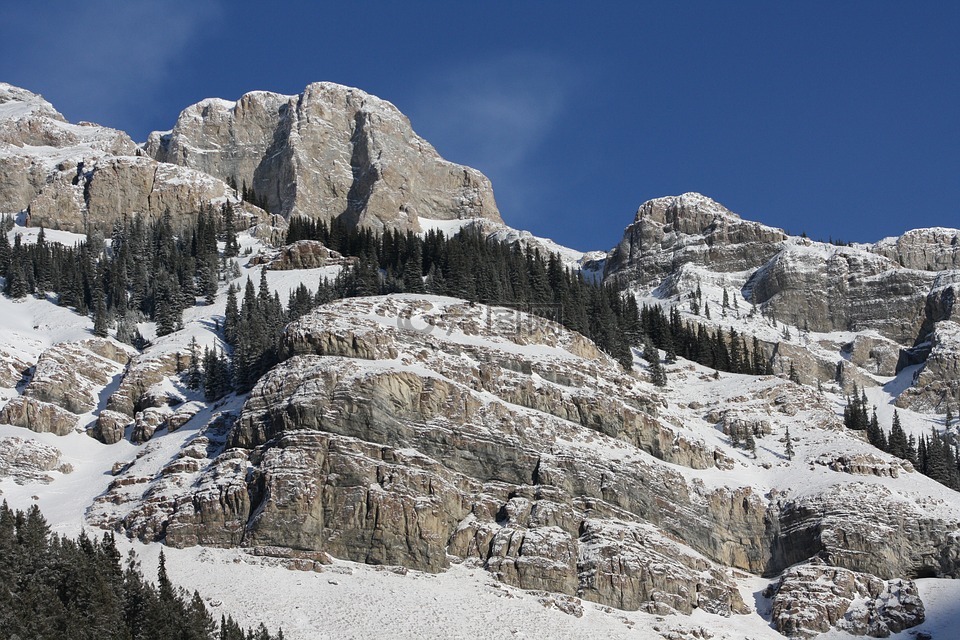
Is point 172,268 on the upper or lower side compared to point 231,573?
upper

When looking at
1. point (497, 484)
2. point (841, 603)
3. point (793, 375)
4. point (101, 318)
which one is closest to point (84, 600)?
point (497, 484)

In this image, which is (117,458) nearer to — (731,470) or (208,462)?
(208,462)

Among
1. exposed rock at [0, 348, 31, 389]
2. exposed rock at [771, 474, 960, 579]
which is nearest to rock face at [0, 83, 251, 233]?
exposed rock at [0, 348, 31, 389]

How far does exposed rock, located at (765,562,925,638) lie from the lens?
295 ft

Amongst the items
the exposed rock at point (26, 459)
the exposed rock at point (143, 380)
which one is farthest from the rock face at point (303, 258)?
the exposed rock at point (26, 459)

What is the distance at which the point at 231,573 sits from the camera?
274ft

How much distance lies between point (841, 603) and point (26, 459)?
68774mm

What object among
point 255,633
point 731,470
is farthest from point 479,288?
point 255,633

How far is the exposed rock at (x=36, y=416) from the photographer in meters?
108

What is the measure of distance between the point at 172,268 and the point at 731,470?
83113mm

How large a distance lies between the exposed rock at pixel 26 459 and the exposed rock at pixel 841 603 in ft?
203

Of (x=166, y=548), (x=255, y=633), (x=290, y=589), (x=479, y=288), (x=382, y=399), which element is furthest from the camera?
(x=479, y=288)

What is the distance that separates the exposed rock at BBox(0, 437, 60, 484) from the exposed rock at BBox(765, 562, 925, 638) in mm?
62022

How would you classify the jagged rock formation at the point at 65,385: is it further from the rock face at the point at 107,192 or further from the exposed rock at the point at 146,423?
the rock face at the point at 107,192
